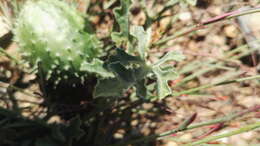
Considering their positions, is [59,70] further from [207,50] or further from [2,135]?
[207,50]

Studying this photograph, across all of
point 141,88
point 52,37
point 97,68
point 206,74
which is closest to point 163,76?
point 141,88

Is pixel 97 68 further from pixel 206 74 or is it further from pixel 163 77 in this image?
pixel 206 74

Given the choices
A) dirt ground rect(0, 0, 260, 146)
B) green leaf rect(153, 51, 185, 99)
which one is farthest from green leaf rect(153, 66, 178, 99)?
dirt ground rect(0, 0, 260, 146)

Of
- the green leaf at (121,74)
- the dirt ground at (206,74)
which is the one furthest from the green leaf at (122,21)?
the dirt ground at (206,74)

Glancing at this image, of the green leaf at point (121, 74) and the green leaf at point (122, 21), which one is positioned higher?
the green leaf at point (122, 21)

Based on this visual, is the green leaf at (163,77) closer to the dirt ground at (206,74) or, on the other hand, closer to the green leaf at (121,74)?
the green leaf at (121,74)

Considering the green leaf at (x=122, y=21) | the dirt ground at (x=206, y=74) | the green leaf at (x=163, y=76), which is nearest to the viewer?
the green leaf at (x=163, y=76)

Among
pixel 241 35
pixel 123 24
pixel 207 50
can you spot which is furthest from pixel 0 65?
pixel 241 35

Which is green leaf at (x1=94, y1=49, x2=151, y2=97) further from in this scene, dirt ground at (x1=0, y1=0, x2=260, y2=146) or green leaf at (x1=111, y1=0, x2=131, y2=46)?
dirt ground at (x1=0, y1=0, x2=260, y2=146)
